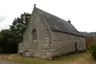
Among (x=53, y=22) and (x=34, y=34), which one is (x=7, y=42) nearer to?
(x=34, y=34)

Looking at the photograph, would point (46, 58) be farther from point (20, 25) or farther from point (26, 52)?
point (20, 25)

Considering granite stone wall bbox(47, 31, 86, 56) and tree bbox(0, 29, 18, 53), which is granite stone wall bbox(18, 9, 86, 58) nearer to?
granite stone wall bbox(47, 31, 86, 56)

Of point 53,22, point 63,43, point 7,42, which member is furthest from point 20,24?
point 63,43

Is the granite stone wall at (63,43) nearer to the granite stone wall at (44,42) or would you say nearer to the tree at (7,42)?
the granite stone wall at (44,42)

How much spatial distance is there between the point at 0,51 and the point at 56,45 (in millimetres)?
15802

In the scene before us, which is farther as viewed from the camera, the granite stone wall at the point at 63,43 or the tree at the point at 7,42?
the tree at the point at 7,42

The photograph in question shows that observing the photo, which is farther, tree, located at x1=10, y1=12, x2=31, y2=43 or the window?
tree, located at x1=10, y1=12, x2=31, y2=43

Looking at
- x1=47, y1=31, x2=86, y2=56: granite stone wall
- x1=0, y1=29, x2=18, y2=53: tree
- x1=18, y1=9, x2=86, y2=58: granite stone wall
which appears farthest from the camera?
x1=0, y1=29, x2=18, y2=53: tree

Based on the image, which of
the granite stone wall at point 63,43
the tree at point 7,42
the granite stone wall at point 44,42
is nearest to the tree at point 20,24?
the tree at point 7,42

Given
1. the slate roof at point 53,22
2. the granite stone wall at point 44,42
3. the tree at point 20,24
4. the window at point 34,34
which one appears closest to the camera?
the granite stone wall at point 44,42

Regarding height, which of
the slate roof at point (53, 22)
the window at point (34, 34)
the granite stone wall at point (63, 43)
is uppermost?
the slate roof at point (53, 22)

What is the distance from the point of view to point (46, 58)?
2036 cm

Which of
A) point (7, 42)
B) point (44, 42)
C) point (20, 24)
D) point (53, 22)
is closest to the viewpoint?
point (44, 42)

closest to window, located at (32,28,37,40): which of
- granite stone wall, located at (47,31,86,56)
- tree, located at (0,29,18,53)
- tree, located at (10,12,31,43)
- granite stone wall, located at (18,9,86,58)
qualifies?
granite stone wall, located at (18,9,86,58)
